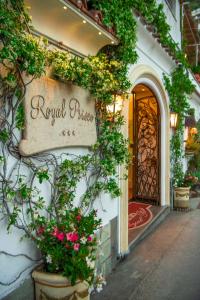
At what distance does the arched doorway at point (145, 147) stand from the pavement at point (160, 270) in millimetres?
1819

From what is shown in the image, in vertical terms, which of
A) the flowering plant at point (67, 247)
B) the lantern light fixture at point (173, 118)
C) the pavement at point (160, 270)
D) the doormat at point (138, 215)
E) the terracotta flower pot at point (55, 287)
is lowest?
the pavement at point (160, 270)

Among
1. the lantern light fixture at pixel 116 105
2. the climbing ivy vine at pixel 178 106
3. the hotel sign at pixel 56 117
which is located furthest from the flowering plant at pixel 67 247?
the climbing ivy vine at pixel 178 106

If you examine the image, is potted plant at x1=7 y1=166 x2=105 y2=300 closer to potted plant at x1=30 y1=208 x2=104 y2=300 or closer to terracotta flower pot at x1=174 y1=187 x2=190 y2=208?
potted plant at x1=30 y1=208 x2=104 y2=300

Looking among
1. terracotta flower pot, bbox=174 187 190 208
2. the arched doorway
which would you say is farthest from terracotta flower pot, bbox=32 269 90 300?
terracotta flower pot, bbox=174 187 190 208

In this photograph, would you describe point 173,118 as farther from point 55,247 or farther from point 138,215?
point 55,247

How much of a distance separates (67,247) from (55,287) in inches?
15.4

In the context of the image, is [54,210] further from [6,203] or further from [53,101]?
[53,101]

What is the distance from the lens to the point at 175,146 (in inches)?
363

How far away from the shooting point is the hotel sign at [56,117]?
322 cm

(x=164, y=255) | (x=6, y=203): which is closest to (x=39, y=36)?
(x=6, y=203)

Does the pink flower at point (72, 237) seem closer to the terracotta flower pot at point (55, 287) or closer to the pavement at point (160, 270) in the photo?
the terracotta flower pot at point (55, 287)

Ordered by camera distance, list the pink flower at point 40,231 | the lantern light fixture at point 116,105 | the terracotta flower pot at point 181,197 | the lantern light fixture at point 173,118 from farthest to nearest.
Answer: the terracotta flower pot at point 181,197 < the lantern light fixture at point 173,118 < the lantern light fixture at point 116,105 < the pink flower at point 40,231

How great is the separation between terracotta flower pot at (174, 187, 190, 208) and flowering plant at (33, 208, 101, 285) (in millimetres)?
5933

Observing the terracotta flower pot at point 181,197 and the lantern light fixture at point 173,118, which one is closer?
the lantern light fixture at point 173,118
